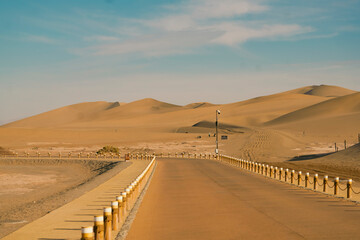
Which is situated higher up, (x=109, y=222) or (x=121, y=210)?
(x=109, y=222)

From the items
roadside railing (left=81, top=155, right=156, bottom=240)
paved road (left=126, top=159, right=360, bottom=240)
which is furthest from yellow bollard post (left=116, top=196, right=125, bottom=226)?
paved road (left=126, top=159, right=360, bottom=240)

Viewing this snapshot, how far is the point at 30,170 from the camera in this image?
56.2 meters

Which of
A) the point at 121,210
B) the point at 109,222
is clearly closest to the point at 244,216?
the point at 121,210

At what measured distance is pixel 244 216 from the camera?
15.2 m

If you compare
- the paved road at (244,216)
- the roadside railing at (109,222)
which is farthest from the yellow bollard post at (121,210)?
the paved road at (244,216)

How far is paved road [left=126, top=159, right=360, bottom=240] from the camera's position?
1234 centimetres

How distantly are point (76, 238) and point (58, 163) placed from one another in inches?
2136

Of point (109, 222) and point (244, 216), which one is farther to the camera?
point (244, 216)

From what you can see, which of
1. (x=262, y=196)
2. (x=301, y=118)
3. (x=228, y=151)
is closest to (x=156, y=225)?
→ (x=262, y=196)

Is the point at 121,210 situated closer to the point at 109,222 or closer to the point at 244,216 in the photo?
the point at 109,222

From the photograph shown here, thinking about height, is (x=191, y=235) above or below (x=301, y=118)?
below

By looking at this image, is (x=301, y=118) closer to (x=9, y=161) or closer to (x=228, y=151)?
(x=228, y=151)

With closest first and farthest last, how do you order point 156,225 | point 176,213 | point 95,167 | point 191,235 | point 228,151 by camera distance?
point 191,235 → point 156,225 → point 176,213 → point 95,167 → point 228,151

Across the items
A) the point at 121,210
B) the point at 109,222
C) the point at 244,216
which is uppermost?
the point at 109,222
